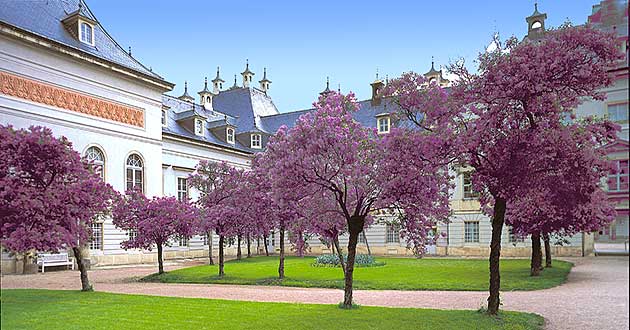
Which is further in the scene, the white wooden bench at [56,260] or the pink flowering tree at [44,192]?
the white wooden bench at [56,260]

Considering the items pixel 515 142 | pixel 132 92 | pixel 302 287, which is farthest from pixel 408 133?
pixel 132 92

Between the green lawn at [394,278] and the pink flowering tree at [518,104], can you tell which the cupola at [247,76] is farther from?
the pink flowering tree at [518,104]

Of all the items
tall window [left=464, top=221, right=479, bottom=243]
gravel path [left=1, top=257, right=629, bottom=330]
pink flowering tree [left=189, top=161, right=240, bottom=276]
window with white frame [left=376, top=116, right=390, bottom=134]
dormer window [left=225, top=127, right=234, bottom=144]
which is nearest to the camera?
gravel path [left=1, top=257, right=629, bottom=330]

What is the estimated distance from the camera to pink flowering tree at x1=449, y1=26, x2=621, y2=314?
699 centimetres

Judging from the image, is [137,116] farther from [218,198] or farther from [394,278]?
[394,278]

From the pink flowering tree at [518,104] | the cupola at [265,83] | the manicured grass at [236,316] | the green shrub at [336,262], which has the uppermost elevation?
the cupola at [265,83]

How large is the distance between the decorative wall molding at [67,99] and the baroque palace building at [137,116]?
38 mm

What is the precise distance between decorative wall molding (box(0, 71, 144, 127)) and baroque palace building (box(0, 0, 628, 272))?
0.04 metres

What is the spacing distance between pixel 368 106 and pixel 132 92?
16.7 meters

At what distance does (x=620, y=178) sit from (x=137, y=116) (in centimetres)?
2306

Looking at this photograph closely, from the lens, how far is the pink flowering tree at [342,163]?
8320mm

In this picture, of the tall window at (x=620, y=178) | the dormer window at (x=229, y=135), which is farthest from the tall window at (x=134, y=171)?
the tall window at (x=620, y=178)

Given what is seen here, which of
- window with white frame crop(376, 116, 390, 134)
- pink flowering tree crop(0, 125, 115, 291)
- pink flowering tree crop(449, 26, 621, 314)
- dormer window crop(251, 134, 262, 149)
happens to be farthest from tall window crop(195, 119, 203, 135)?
pink flowering tree crop(449, 26, 621, 314)

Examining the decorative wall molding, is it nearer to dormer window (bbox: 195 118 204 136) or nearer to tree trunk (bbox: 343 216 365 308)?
tree trunk (bbox: 343 216 365 308)
